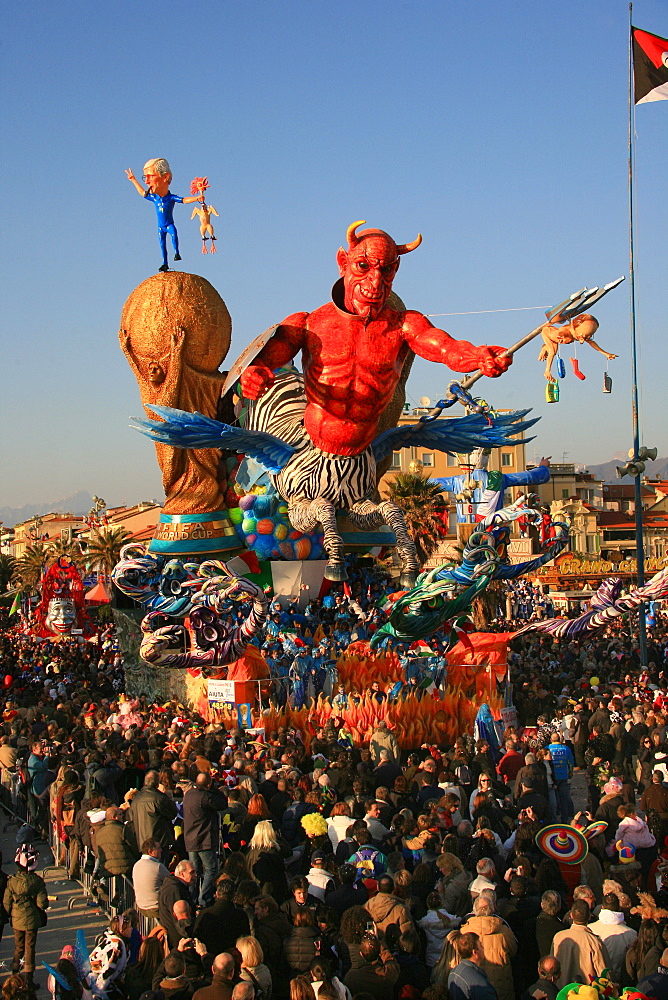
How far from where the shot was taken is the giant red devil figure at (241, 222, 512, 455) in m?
17.3

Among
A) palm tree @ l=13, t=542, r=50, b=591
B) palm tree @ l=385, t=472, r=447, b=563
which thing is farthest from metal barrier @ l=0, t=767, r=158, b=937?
palm tree @ l=13, t=542, r=50, b=591

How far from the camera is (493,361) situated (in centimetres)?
1678

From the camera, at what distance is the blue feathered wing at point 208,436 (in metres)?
19.6

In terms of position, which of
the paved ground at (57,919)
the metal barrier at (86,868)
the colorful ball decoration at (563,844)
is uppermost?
the colorful ball decoration at (563,844)

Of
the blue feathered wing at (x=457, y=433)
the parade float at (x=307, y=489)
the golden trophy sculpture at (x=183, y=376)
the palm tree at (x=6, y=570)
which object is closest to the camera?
the parade float at (x=307, y=489)

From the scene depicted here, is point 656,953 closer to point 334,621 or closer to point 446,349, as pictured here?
point 446,349

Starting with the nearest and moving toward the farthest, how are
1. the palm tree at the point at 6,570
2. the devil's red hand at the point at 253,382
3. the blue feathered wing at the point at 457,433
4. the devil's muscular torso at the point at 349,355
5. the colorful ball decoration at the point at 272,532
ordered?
the devil's red hand at the point at 253,382, the devil's muscular torso at the point at 349,355, the blue feathered wing at the point at 457,433, the colorful ball decoration at the point at 272,532, the palm tree at the point at 6,570

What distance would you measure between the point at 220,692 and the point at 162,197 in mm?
→ 11696

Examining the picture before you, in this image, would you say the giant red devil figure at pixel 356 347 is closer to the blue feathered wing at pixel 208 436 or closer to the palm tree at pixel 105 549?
the blue feathered wing at pixel 208 436

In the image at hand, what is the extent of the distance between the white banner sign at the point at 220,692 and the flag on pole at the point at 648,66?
14072mm

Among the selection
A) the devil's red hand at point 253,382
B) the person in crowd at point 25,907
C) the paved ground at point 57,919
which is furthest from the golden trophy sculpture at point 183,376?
the person in crowd at point 25,907

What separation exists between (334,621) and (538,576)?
74.7ft

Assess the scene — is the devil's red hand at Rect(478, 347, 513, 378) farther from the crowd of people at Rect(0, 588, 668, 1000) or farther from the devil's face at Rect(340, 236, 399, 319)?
the crowd of people at Rect(0, 588, 668, 1000)

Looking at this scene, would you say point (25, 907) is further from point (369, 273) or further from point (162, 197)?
point (162, 197)
